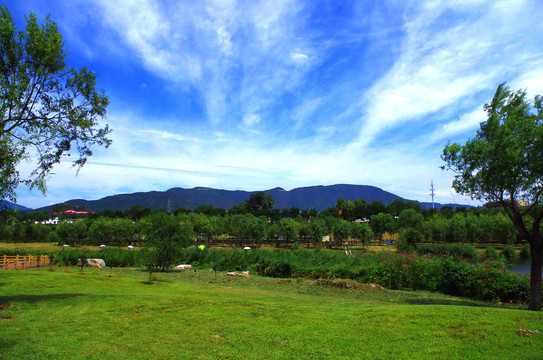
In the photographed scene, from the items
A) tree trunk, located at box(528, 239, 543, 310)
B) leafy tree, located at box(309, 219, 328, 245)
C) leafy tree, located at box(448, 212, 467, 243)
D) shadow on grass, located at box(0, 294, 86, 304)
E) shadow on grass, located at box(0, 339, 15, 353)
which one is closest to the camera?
shadow on grass, located at box(0, 339, 15, 353)

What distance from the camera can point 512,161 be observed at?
11500 millimetres

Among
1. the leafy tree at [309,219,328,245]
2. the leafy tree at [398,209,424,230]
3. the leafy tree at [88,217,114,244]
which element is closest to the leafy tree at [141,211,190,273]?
the leafy tree at [309,219,328,245]

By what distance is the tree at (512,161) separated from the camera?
11492 mm

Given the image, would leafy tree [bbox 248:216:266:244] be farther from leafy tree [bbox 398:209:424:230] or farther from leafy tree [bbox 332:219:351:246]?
leafy tree [bbox 398:209:424:230]

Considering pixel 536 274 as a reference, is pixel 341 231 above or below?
below

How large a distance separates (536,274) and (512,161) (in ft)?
14.2

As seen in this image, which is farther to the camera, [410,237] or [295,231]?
[295,231]

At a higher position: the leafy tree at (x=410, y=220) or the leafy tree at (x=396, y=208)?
the leafy tree at (x=396, y=208)

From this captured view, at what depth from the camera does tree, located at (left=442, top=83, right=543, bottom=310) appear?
11492mm

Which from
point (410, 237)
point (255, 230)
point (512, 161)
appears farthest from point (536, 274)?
point (255, 230)

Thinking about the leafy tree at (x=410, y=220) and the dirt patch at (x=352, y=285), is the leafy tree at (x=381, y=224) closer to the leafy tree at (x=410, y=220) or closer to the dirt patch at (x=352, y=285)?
the leafy tree at (x=410, y=220)

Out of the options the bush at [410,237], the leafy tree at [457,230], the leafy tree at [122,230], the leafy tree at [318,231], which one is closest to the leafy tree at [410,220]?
the leafy tree at [457,230]

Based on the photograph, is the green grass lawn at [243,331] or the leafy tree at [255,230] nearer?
the green grass lawn at [243,331]

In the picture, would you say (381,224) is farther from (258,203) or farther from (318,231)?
(258,203)
